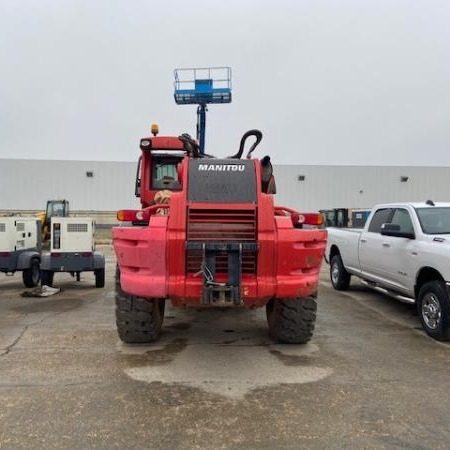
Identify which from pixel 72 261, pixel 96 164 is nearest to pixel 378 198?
pixel 96 164

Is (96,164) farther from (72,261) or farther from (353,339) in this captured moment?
(353,339)

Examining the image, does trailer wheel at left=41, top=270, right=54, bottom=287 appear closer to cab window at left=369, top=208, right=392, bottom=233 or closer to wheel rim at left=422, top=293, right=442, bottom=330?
cab window at left=369, top=208, right=392, bottom=233

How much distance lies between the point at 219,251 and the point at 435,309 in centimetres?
334

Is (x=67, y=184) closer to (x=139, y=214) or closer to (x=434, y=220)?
(x=434, y=220)

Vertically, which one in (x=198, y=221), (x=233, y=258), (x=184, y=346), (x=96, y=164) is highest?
(x=96, y=164)

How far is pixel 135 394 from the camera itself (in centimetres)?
472

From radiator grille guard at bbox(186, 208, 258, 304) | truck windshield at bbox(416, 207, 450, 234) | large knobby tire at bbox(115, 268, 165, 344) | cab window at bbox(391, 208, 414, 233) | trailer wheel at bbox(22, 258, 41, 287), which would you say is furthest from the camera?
trailer wheel at bbox(22, 258, 41, 287)

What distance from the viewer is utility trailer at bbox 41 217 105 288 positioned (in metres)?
11.0

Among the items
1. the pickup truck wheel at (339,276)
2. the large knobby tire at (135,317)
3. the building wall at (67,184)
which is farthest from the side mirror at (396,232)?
the building wall at (67,184)

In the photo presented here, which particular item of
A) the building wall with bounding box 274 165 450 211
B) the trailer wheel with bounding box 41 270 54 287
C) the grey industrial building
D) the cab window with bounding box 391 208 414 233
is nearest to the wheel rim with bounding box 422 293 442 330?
the cab window with bounding box 391 208 414 233

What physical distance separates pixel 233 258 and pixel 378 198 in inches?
1504

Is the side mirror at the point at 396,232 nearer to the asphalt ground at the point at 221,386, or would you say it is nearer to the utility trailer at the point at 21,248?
the asphalt ground at the point at 221,386

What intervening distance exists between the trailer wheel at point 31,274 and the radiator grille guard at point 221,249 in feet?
25.1

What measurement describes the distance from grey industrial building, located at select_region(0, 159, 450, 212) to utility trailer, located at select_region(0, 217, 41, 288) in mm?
Result: 25245
